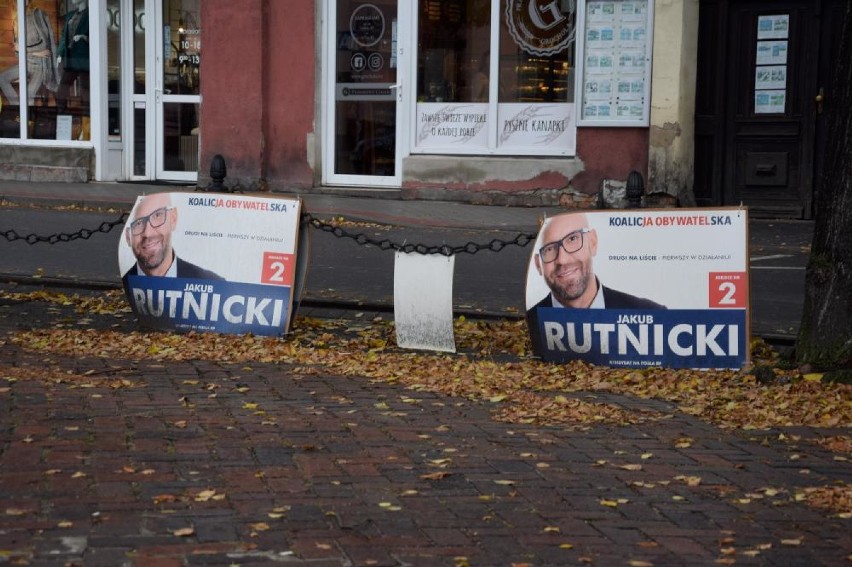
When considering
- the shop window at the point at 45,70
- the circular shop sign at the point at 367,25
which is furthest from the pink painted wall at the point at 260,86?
the shop window at the point at 45,70

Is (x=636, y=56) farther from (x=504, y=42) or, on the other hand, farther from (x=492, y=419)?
(x=492, y=419)

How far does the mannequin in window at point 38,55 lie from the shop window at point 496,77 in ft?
19.1

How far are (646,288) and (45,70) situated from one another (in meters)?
14.1

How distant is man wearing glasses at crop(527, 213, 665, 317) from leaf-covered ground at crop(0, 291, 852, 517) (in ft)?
1.21

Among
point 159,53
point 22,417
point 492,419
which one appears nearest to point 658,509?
point 492,419

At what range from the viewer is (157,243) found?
861 cm

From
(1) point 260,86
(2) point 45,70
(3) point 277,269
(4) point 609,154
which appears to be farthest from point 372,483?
(2) point 45,70

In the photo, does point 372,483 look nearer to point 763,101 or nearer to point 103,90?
point 763,101

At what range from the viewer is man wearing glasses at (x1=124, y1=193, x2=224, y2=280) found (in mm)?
8578

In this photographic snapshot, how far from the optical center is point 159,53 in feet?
61.7

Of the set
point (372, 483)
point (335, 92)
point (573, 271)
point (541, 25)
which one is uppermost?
point (541, 25)

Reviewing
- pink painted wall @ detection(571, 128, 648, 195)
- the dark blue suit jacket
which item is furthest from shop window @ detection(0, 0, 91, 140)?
the dark blue suit jacket

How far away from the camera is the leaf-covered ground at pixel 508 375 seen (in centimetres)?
634

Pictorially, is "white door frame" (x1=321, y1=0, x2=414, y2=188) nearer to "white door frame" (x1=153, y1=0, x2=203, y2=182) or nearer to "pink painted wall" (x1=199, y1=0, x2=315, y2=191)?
"pink painted wall" (x1=199, y1=0, x2=315, y2=191)
